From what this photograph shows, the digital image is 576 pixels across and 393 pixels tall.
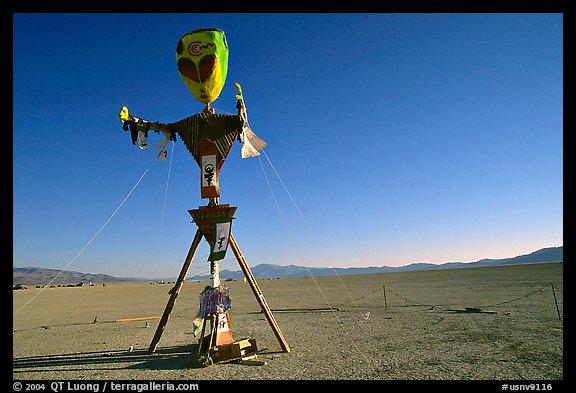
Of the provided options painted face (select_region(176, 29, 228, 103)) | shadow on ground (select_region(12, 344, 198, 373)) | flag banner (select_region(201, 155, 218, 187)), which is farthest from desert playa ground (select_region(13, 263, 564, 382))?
painted face (select_region(176, 29, 228, 103))

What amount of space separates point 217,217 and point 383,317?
1017 centimetres

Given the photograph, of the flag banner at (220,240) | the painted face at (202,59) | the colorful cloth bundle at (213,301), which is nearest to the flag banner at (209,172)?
the flag banner at (220,240)

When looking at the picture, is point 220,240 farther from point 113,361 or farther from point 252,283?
point 113,361

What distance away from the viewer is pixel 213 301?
9.86 metres

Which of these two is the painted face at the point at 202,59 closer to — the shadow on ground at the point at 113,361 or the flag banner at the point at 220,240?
the flag banner at the point at 220,240

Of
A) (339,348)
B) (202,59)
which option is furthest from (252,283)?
(202,59)

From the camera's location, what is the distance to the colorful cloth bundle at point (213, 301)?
9.83 metres

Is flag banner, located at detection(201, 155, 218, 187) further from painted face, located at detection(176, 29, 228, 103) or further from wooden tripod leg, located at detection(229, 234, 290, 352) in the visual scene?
painted face, located at detection(176, 29, 228, 103)

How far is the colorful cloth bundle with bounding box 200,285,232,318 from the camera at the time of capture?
983 cm

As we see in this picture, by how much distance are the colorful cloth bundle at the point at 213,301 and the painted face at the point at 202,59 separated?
5570mm

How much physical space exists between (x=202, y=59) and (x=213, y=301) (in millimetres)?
6512

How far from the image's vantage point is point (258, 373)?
8383 mm
